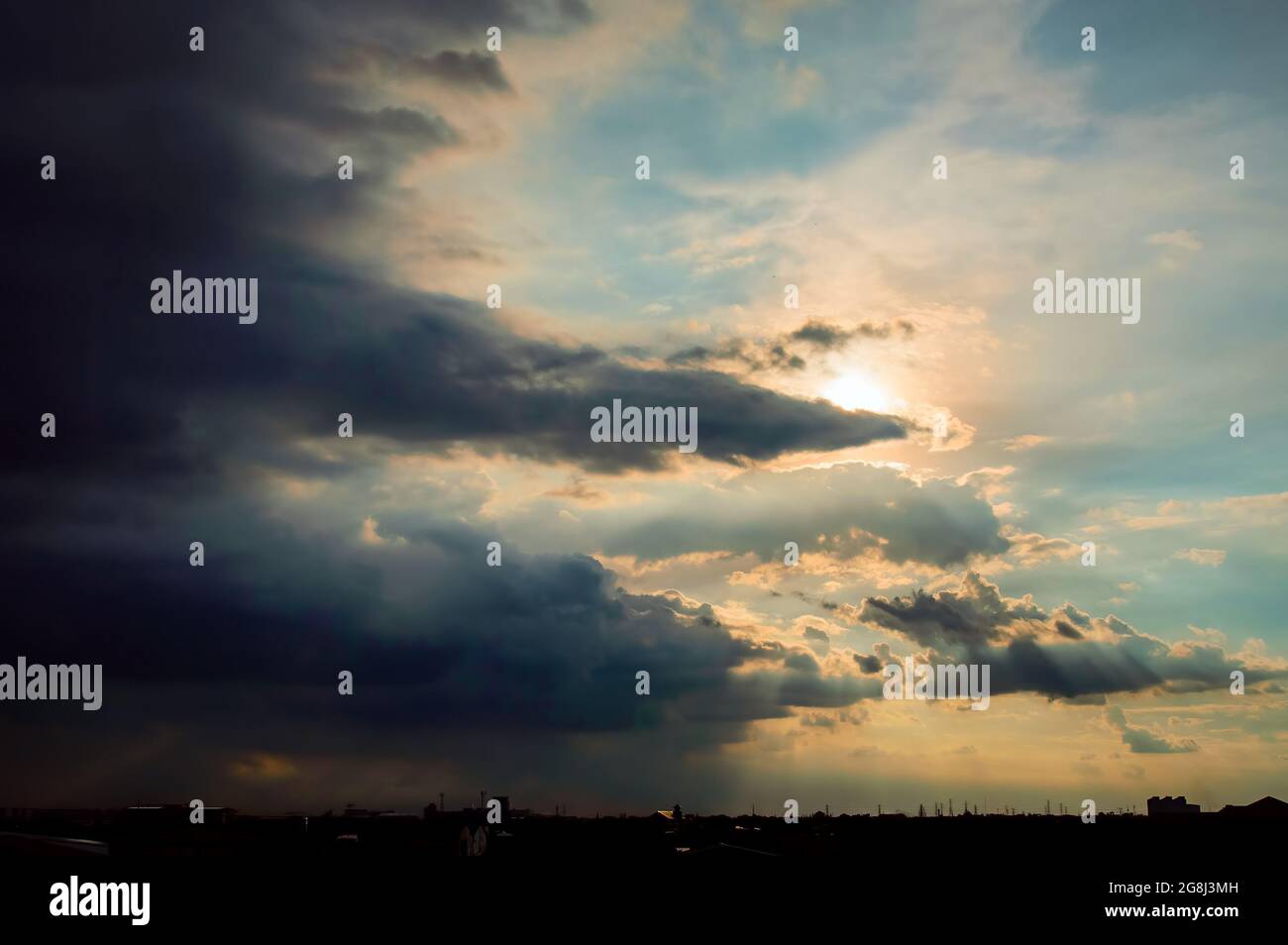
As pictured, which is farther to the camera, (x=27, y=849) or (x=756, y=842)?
(x=756, y=842)

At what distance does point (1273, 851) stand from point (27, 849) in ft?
612
